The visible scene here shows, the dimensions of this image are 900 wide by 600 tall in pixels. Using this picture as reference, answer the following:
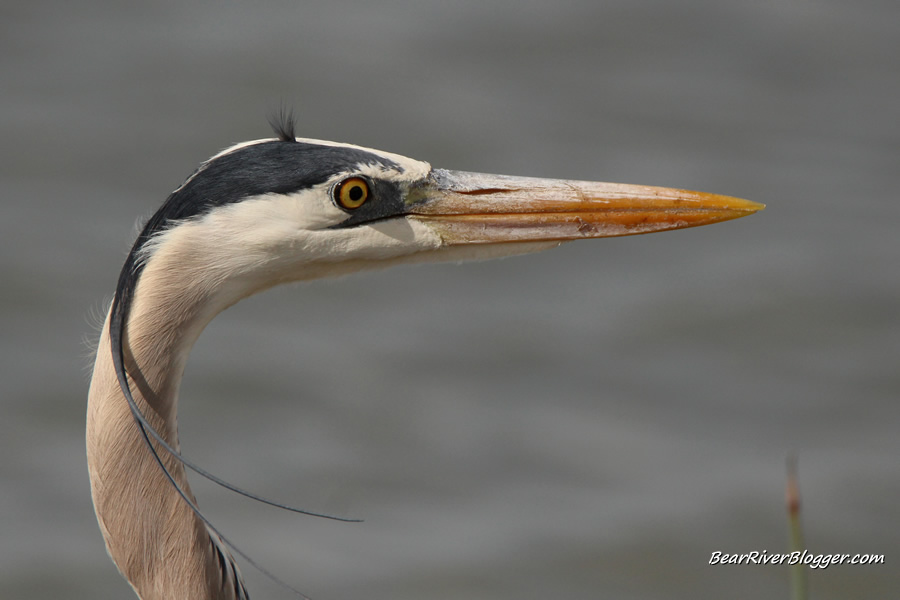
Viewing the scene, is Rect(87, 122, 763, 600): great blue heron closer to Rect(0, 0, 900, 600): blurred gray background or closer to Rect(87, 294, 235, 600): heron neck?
Rect(87, 294, 235, 600): heron neck

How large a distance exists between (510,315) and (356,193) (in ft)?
12.4

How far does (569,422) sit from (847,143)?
2788 mm

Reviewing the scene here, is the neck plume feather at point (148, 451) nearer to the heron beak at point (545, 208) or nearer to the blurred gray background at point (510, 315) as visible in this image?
the heron beak at point (545, 208)

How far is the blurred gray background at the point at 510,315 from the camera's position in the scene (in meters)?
5.77

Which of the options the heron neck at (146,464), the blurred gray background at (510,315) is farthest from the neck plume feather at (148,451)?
the blurred gray background at (510,315)

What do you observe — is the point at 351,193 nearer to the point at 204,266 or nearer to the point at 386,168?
the point at 386,168

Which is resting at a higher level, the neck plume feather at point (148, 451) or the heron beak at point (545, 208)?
the heron beak at point (545, 208)

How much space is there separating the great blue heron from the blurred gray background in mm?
2762

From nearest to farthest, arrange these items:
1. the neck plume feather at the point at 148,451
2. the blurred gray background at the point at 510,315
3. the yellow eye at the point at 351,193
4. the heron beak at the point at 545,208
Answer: the neck plume feather at the point at 148,451
the yellow eye at the point at 351,193
the heron beak at the point at 545,208
the blurred gray background at the point at 510,315

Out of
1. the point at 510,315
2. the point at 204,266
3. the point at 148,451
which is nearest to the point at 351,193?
the point at 204,266

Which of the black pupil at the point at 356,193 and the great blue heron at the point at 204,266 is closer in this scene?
the great blue heron at the point at 204,266

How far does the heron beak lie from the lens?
308 centimetres

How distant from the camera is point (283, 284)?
299 cm

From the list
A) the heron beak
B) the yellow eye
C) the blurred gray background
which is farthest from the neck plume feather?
the blurred gray background
